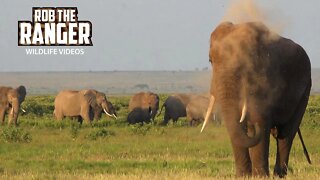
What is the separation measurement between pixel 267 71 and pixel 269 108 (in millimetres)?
603

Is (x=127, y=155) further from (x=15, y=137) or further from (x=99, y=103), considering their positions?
(x=99, y=103)

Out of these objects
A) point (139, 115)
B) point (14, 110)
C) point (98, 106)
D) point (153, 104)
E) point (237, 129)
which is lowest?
point (139, 115)

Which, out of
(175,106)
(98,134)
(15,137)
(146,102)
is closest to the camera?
(15,137)

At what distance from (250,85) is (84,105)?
26.5 meters

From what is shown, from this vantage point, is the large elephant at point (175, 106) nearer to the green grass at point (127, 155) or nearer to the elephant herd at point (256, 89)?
the green grass at point (127, 155)

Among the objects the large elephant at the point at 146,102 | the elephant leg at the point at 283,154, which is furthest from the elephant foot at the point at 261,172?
the large elephant at the point at 146,102

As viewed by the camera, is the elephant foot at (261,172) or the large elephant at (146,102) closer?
the elephant foot at (261,172)

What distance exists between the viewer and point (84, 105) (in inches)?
1467

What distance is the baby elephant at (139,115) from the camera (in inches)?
1473

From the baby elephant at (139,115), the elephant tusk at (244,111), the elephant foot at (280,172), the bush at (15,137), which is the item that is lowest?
the baby elephant at (139,115)

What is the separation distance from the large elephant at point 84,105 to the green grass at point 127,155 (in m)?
7.35

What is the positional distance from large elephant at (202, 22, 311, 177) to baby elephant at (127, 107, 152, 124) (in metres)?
24.6

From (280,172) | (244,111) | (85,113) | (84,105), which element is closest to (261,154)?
(244,111)

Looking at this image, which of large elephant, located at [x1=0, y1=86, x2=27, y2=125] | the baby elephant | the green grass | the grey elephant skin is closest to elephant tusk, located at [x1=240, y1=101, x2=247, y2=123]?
the green grass
